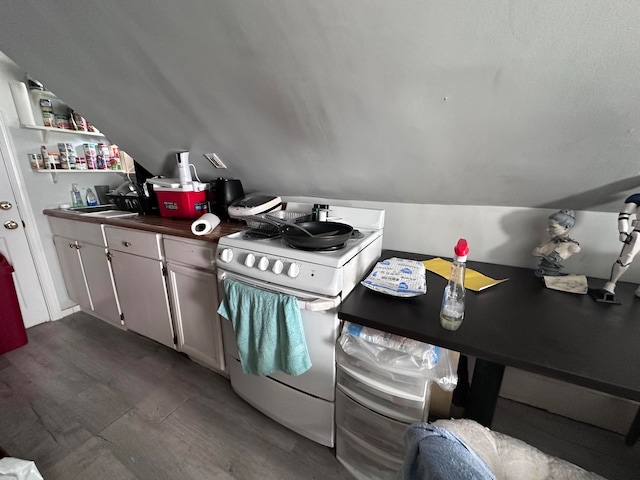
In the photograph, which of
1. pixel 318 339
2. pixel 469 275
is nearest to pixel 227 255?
pixel 318 339

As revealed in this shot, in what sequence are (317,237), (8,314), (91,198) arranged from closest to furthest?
(317,237)
(8,314)
(91,198)

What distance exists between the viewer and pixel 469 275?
113cm

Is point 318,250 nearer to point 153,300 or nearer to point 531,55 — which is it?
point 531,55

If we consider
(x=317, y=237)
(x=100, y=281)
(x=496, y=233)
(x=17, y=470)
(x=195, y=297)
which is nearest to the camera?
(x=17, y=470)

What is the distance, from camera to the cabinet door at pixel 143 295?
60.1 inches

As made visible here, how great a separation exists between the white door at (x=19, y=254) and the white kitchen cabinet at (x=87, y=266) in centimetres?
17

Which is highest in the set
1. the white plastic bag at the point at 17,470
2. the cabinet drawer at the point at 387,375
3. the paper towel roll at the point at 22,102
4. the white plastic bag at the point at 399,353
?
the paper towel roll at the point at 22,102

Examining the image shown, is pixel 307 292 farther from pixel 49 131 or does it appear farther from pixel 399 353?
pixel 49 131

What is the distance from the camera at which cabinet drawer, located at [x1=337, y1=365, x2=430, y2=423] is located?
2.73ft

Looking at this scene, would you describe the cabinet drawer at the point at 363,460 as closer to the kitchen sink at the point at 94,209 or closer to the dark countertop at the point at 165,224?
the dark countertop at the point at 165,224

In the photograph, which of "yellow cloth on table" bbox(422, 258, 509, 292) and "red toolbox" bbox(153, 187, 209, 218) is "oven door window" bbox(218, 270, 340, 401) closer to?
"yellow cloth on table" bbox(422, 258, 509, 292)

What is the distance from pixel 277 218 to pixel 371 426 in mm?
909

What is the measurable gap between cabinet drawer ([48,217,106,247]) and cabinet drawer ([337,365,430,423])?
183cm

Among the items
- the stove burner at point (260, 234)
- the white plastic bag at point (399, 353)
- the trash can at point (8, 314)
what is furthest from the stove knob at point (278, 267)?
the trash can at point (8, 314)
